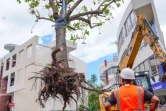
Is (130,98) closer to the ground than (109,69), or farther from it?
closer to the ground

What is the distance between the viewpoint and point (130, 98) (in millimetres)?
2928

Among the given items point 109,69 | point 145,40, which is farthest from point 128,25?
point 109,69

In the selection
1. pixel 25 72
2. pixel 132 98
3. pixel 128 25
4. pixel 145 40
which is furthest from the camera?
pixel 128 25

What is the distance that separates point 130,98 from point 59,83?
1.61m

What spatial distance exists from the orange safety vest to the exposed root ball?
1408 mm

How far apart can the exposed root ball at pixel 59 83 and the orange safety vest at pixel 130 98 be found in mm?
1408

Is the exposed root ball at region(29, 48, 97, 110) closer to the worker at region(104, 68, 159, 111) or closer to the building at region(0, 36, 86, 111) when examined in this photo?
the worker at region(104, 68, 159, 111)

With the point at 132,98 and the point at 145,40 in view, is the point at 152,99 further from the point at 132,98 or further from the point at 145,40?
the point at 145,40

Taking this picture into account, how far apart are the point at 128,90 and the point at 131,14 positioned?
18496 millimetres

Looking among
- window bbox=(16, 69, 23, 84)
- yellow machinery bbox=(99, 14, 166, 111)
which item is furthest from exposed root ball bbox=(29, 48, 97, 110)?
window bbox=(16, 69, 23, 84)

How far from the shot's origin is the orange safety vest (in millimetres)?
2907

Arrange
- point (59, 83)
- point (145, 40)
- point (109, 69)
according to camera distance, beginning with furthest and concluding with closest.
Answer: point (109, 69)
point (145, 40)
point (59, 83)

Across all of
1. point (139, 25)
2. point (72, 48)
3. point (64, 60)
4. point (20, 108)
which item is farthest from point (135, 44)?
point (72, 48)

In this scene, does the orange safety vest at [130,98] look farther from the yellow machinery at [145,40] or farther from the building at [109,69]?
the building at [109,69]
